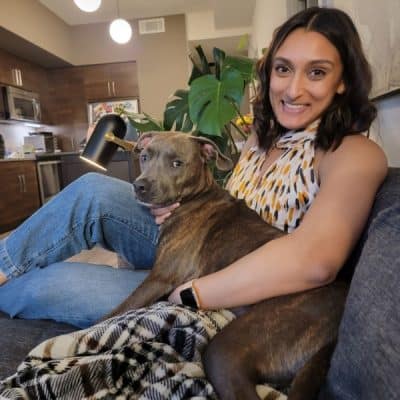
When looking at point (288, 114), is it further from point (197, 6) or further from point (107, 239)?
point (197, 6)

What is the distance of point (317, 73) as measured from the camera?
1331 millimetres

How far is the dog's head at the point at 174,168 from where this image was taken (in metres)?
1.55

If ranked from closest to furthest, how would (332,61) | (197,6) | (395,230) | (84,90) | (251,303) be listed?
(395,230)
(251,303)
(332,61)
(197,6)
(84,90)

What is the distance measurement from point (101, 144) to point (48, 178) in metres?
5.16

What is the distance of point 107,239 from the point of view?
5.41ft

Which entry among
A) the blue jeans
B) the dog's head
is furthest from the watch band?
the dog's head

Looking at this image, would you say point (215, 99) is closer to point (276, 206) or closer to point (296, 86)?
point (296, 86)

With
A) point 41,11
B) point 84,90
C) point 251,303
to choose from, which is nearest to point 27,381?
point 251,303

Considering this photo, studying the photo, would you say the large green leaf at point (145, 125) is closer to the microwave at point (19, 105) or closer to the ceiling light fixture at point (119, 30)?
the ceiling light fixture at point (119, 30)

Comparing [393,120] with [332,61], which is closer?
[332,61]

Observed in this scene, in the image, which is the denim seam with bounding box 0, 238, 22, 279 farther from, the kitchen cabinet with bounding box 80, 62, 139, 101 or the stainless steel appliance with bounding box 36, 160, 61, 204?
the kitchen cabinet with bounding box 80, 62, 139, 101

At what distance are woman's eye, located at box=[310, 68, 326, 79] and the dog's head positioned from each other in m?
0.50

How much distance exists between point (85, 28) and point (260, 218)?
7247mm

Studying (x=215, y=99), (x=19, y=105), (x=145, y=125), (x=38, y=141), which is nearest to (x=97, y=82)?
(x=38, y=141)
